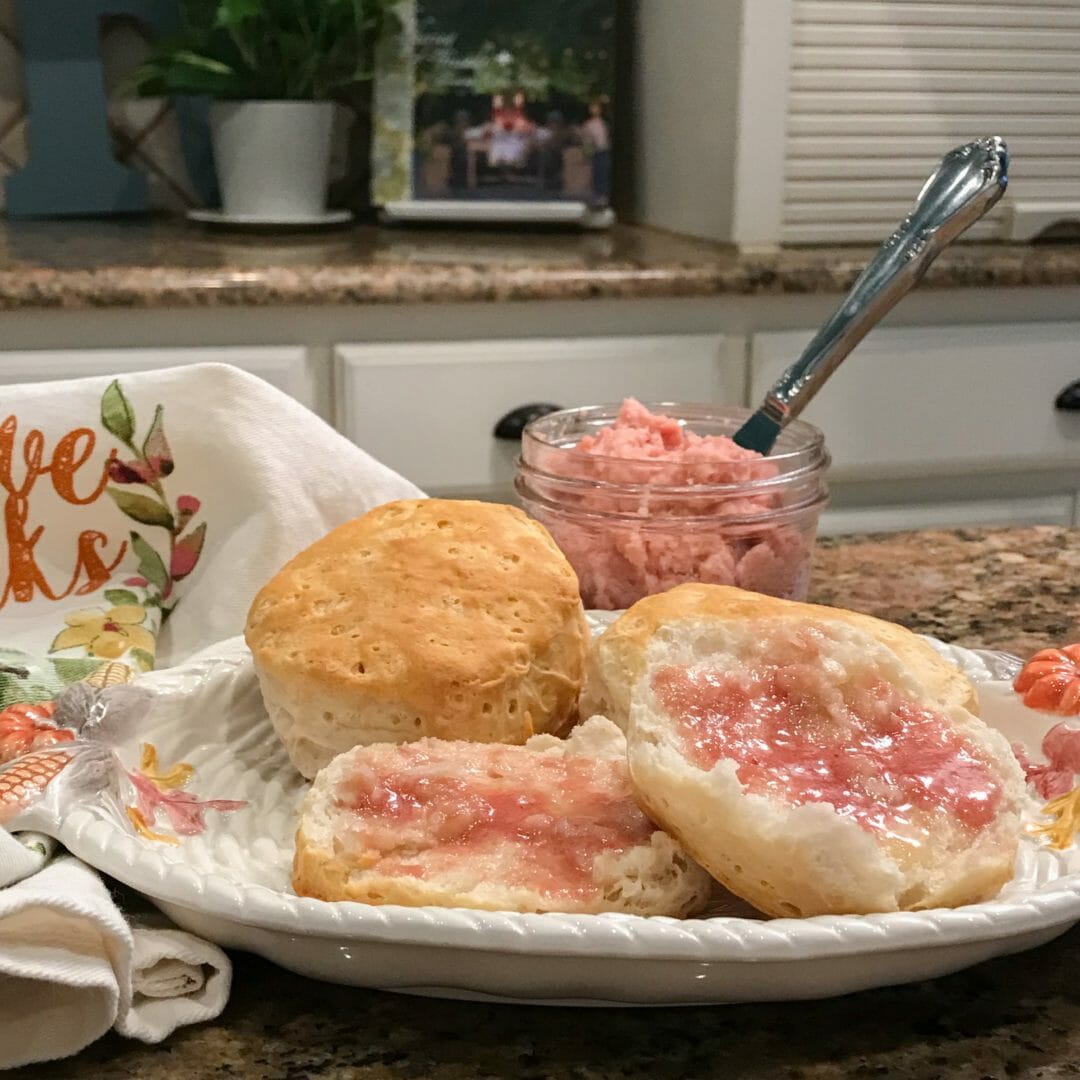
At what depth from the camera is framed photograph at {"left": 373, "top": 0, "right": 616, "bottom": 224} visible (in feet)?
6.06

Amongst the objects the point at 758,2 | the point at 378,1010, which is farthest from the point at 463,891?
the point at 758,2

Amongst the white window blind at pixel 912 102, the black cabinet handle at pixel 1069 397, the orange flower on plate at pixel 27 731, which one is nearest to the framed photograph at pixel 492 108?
the white window blind at pixel 912 102

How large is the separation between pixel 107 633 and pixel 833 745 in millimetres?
529

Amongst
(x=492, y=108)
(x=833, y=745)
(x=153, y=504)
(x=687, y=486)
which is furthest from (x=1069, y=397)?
(x=833, y=745)

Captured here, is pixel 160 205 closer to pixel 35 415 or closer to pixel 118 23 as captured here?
pixel 118 23

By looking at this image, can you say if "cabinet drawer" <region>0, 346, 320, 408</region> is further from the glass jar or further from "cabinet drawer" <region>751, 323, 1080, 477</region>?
the glass jar

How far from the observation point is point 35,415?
2.84 feet

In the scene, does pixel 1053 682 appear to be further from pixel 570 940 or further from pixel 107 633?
pixel 107 633

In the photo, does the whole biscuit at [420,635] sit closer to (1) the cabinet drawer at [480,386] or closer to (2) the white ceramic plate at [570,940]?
(2) the white ceramic plate at [570,940]

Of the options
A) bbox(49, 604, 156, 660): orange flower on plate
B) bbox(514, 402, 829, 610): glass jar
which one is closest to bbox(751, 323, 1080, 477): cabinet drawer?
bbox(514, 402, 829, 610): glass jar

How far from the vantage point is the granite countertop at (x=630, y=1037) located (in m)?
0.40

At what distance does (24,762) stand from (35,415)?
1.33ft

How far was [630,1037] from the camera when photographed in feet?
→ 1.38

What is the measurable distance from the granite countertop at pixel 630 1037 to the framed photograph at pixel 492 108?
152cm
